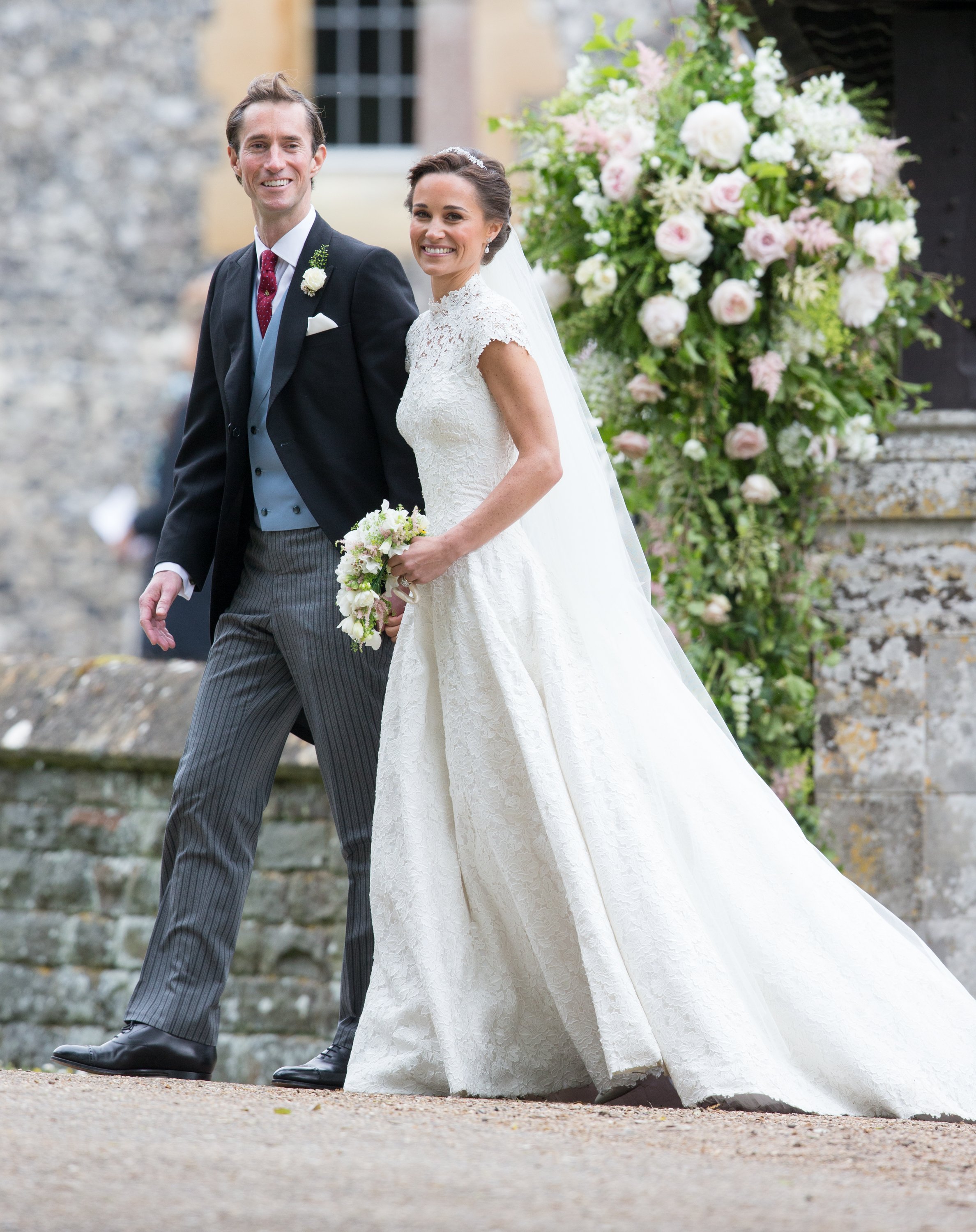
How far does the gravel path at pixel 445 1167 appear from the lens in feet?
7.19

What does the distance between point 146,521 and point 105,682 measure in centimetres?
128

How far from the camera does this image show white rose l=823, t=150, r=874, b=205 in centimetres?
489

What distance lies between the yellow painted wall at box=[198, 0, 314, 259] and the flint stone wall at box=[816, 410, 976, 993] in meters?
7.58

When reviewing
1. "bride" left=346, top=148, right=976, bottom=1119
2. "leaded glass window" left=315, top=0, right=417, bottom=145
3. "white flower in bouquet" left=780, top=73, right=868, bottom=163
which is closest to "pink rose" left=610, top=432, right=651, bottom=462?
"white flower in bouquet" left=780, top=73, right=868, bottom=163

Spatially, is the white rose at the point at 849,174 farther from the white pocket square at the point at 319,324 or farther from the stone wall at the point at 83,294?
the stone wall at the point at 83,294

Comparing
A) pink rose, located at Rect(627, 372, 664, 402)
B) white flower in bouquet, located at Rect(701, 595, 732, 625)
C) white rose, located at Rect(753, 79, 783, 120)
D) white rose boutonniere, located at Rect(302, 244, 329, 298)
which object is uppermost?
white rose, located at Rect(753, 79, 783, 120)

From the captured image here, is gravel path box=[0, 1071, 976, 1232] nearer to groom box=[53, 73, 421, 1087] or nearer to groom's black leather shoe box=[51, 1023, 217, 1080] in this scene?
groom's black leather shoe box=[51, 1023, 217, 1080]

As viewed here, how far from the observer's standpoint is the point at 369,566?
11.4 feet

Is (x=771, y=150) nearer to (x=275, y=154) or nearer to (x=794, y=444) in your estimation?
(x=794, y=444)

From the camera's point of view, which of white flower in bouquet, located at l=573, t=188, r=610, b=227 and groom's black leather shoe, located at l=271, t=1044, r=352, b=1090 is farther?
white flower in bouquet, located at l=573, t=188, r=610, b=227

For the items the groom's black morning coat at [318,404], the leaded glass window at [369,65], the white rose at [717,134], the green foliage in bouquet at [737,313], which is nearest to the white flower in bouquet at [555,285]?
the green foliage in bouquet at [737,313]

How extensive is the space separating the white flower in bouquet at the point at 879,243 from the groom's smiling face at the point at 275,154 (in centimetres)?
186

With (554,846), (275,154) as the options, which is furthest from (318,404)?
(554,846)

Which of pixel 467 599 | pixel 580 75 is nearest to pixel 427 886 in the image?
pixel 467 599
